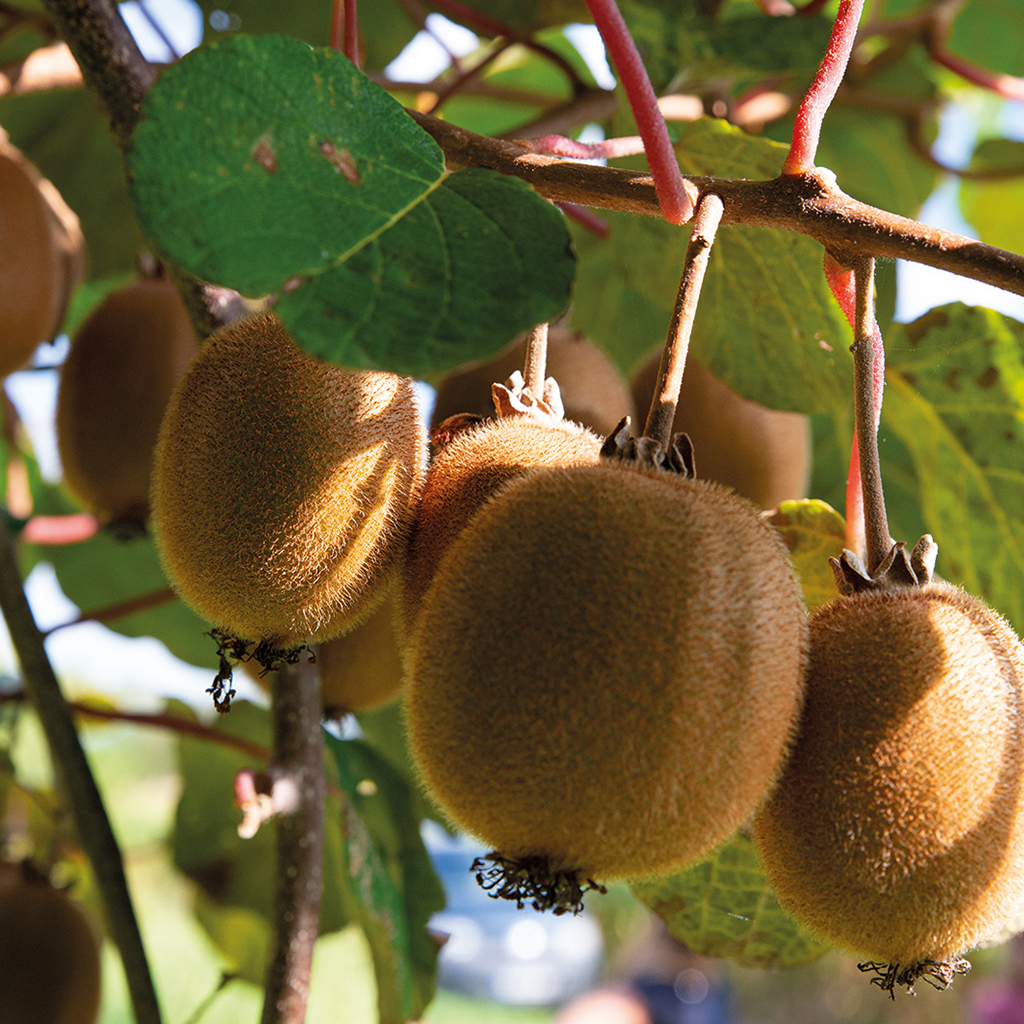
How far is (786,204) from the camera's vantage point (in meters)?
0.49

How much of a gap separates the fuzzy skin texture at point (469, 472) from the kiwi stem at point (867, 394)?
127 millimetres

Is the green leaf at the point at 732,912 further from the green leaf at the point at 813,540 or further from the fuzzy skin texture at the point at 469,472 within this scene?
the fuzzy skin texture at the point at 469,472

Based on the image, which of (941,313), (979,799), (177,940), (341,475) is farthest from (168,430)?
(177,940)

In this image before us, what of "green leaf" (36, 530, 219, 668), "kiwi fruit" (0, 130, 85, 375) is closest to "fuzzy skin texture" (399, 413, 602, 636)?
"kiwi fruit" (0, 130, 85, 375)

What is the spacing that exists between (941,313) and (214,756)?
0.94m

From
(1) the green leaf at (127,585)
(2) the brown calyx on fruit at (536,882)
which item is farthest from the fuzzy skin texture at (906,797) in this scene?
(1) the green leaf at (127,585)

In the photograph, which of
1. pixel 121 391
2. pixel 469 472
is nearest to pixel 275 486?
pixel 469 472

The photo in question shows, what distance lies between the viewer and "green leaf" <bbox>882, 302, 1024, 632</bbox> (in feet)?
2.36

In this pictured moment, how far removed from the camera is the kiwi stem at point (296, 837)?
67 cm

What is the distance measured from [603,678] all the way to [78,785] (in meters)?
0.49

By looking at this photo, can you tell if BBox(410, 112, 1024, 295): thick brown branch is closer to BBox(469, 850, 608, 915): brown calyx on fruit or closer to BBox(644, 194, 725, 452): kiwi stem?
BBox(644, 194, 725, 452): kiwi stem

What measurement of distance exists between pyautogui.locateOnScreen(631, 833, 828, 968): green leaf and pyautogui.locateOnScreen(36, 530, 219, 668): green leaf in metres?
0.69

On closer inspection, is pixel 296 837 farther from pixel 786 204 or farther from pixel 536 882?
pixel 786 204

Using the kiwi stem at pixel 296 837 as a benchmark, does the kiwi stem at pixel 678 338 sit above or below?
above
